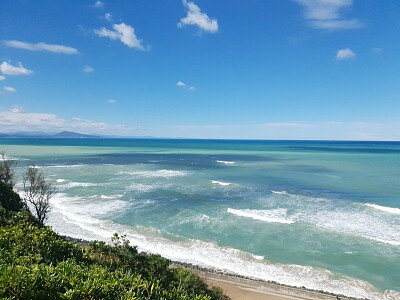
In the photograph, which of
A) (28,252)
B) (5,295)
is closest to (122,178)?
(28,252)

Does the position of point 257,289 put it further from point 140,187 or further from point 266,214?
point 140,187

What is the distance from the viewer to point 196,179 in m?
67.3

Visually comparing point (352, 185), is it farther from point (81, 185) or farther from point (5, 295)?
point (5, 295)

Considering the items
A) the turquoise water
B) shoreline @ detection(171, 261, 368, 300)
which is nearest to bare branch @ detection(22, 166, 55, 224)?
the turquoise water

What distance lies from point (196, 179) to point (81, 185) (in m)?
23.2

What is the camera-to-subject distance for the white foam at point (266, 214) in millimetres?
36938

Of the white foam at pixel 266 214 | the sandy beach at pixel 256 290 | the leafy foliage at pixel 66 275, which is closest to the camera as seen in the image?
the leafy foliage at pixel 66 275

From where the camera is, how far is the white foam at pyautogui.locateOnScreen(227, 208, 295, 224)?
36.9 meters

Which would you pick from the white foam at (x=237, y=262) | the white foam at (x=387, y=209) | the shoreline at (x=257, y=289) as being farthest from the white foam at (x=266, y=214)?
the shoreline at (x=257, y=289)

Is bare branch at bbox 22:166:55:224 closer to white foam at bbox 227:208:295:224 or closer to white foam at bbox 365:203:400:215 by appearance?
white foam at bbox 227:208:295:224

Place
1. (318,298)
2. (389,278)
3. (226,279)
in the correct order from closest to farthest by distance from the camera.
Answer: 1. (318,298)
2. (226,279)
3. (389,278)

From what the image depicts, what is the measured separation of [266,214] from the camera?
129ft

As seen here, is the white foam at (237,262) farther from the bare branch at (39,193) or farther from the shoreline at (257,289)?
the bare branch at (39,193)

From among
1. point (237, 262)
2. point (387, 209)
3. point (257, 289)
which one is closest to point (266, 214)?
point (237, 262)
